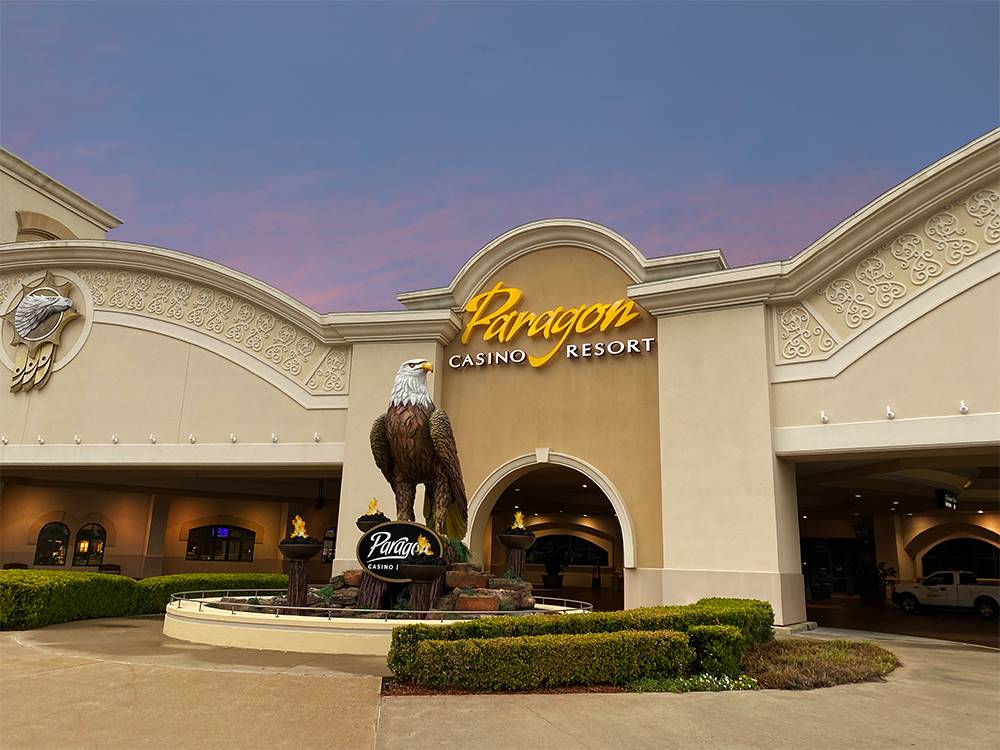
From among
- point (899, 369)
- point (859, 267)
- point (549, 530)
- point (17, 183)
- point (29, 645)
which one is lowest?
point (29, 645)

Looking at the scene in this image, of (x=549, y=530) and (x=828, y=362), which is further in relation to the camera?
(x=549, y=530)

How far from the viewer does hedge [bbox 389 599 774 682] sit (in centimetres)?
822

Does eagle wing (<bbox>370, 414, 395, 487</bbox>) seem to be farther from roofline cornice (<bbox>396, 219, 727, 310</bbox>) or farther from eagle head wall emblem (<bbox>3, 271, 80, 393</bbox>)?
eagle head wall emblem (<bbox>3, 271, 80, 393</bbox>)

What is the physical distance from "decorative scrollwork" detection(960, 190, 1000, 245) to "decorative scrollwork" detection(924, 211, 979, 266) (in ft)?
0.96

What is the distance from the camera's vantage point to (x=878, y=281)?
16.5 meters

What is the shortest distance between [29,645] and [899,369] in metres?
17.4

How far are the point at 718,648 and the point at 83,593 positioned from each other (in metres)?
13.6

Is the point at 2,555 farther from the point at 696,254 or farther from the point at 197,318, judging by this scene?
the point at 696,254

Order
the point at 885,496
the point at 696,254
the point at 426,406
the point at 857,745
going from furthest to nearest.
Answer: the point at 885,496 < the point at 696,254 < the point at 426,406 < the point at 857,745

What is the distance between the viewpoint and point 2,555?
2761cm

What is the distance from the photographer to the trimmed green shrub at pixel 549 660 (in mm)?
7996

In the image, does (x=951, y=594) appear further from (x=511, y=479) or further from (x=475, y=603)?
(x=475, y=603)

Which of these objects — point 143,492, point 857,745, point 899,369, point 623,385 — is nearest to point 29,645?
point 857,745

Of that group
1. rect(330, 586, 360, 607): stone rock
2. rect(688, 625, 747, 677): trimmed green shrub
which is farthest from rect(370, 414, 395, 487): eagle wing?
rect(688, 625, 747, 677): trimmed green shrub
